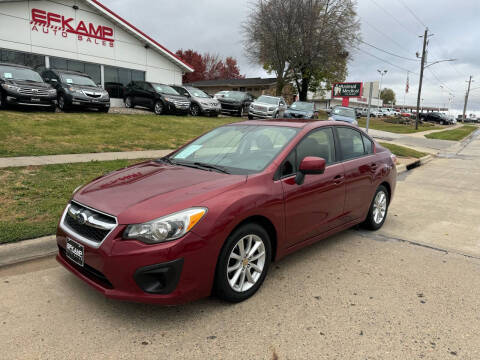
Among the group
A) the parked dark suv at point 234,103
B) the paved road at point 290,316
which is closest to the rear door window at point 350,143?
the paved road at point 290,316

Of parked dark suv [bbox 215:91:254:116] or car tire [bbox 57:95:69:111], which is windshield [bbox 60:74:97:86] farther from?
parked dark suv [bbox 215:91:254:116]

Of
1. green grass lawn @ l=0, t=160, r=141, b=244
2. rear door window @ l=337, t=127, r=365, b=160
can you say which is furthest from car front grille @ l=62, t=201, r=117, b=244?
rear door window @ l=337, t=127, r=365, b=160

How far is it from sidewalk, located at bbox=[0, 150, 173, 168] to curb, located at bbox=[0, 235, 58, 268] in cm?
340

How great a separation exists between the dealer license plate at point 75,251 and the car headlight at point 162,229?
1.60ft

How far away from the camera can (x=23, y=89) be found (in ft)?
38.7

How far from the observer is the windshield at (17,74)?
39.1 feet

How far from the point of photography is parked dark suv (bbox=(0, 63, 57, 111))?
11602 millimetres

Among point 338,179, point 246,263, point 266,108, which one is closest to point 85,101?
point 266,108

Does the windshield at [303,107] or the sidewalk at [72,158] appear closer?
the sidewalk at [72,158]

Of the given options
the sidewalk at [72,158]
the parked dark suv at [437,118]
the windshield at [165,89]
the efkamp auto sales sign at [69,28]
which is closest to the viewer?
the sidewalk at [72,158]

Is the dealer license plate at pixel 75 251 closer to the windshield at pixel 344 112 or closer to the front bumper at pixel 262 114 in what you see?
the front bumper at pixel 262 114

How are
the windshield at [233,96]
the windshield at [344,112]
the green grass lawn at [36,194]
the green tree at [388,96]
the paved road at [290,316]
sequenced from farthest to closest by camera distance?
the green tree at [388,96]
the windshield at [233,96]
the windshield at [344,112]
the green grass lawn at [36,194]
the paved road at [290,316]

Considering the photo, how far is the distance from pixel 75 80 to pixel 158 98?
12.7 feet

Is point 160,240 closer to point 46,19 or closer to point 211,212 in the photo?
point 211,212
